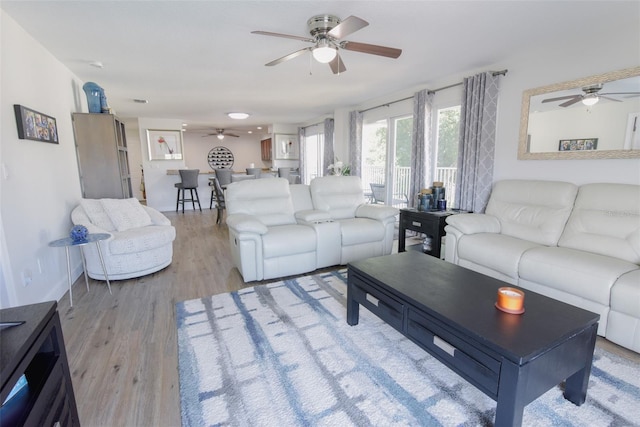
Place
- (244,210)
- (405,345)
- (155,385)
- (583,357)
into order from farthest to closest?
(244,210)
(405,345)
(155,385)
(583,357)

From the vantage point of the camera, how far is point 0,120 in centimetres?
203

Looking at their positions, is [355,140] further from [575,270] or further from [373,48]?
[575,270]


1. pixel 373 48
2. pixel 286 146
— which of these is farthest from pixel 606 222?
pixel 286 146

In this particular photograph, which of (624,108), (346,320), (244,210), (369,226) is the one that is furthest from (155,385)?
(624,108)

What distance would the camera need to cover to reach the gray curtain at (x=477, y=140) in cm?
346

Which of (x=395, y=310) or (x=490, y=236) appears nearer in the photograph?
(x=395, y=310)

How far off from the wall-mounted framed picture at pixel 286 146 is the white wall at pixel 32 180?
5821 mm

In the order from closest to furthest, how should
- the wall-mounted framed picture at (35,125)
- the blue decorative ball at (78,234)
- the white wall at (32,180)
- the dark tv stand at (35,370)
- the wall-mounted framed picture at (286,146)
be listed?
the dark tv stand at (35,370) → the white wall at (32,180) → the wall-mounted framed picture at (35,125) → the blue decorative ball at (78,234) → the wall-mounted framed picture at (286,146)

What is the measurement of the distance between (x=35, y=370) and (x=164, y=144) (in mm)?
7262

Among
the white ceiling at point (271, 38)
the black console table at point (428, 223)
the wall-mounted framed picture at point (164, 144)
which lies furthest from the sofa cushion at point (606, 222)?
the wall-mounted framed picture at point (164, 144)

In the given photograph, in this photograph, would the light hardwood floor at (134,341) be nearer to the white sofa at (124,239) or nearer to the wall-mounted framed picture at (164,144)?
the white sofa at (124,239)

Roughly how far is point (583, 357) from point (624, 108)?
237cm

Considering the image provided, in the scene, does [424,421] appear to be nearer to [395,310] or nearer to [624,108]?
[395,310]

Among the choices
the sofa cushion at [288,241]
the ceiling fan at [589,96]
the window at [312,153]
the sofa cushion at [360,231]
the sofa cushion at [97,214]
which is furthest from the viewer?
the window at [312,153]
